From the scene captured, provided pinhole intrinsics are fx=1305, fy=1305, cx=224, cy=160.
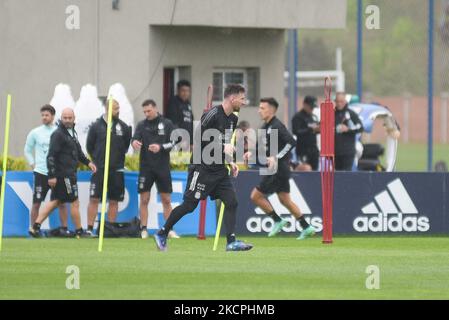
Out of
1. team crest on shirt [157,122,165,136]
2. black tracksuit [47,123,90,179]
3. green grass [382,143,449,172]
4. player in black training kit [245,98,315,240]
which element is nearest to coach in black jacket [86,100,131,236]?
black tracksuit [47,123,90,179]

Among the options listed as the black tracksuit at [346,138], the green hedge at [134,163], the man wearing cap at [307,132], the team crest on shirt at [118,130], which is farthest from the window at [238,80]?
the team crest on shirt at [118,130]

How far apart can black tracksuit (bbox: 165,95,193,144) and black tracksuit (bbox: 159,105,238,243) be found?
24.9 feet

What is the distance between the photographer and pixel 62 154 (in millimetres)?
20688

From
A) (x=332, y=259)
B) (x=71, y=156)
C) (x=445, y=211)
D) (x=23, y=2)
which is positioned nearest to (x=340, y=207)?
(x=445, y=211)

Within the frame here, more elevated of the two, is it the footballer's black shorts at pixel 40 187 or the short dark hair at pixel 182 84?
the short dark hair at pixel 182 84

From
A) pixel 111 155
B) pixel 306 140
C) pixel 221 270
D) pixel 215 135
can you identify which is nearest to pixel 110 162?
pixel 111 155

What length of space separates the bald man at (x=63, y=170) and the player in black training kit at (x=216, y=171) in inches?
154

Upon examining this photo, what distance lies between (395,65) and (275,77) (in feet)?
126

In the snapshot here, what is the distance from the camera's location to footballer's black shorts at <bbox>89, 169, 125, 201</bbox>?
823 inches

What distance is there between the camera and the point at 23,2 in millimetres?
25266

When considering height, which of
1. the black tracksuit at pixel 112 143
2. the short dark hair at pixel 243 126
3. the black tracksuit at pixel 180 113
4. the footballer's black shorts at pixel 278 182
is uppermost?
the black tracksuit at pixel 180 113

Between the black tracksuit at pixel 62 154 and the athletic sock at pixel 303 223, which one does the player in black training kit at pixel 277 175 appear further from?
the black tracksuit at pixel 62 154

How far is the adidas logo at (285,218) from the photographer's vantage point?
71.1ft

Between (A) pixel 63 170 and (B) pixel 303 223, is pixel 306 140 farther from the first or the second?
(A) pixel 63 170
